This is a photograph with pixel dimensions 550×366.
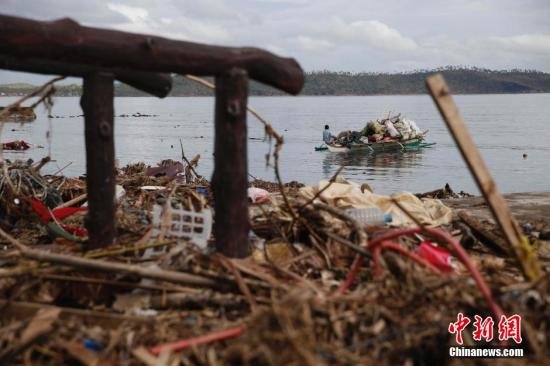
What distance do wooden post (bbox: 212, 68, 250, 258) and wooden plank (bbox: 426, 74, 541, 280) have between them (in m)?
1.45

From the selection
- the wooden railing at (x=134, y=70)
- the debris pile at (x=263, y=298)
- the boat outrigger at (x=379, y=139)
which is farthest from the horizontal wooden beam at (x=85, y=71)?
the boat outrigger at (x=379, y=139)

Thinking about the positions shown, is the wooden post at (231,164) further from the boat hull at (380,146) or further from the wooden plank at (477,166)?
the boat hull at (380,146)

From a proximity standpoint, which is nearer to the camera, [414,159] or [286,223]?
[286,223]

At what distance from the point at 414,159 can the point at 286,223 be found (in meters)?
36.3

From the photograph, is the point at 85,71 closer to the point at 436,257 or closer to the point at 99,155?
the point at 99,155

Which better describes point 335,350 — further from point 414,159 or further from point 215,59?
point 414,159

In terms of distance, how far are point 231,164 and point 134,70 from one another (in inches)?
42.9

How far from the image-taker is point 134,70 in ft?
15.0

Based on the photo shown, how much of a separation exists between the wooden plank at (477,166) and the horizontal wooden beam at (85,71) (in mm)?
2548

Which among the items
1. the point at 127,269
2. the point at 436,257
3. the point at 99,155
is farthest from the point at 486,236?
the point at 99,155

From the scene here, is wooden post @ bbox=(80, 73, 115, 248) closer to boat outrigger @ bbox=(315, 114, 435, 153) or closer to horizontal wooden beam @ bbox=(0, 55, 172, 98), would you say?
horizontal wooden beam @ bbox=(0, 55, 172, 98)

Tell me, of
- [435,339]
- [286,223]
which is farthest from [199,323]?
[286,223]

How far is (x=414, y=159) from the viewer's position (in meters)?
40.5

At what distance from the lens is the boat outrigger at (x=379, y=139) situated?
1437 inches
